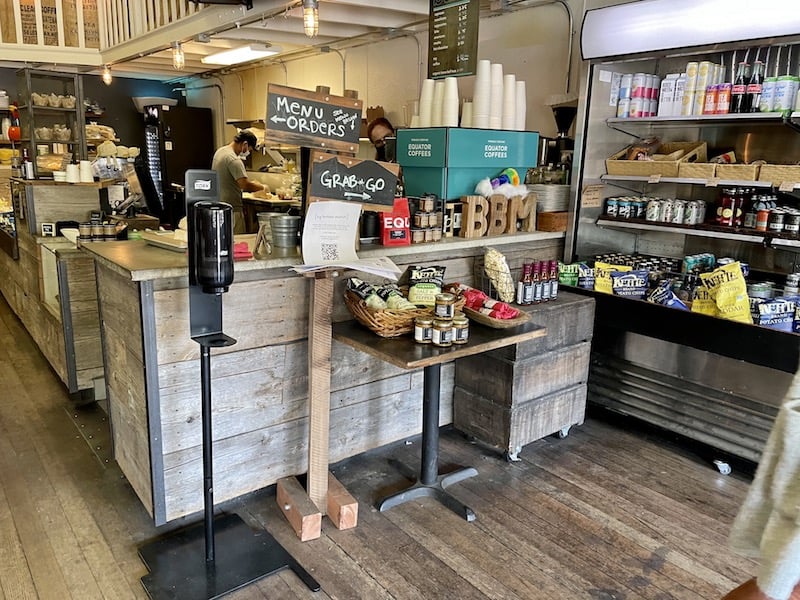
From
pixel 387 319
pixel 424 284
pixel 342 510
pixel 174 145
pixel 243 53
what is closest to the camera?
pixel 387 319

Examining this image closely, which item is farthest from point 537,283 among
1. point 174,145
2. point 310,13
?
point 174,145

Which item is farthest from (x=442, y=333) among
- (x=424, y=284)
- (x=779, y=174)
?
(x=779, y=174)

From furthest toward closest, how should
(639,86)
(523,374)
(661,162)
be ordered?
(639,86)
(661,162)
(523,374)

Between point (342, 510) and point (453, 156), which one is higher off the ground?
point (453, 156)

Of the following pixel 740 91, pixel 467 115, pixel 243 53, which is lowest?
pixel 467 115

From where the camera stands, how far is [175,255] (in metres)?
2.51

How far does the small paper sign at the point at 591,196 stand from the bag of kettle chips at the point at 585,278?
1.20 feet

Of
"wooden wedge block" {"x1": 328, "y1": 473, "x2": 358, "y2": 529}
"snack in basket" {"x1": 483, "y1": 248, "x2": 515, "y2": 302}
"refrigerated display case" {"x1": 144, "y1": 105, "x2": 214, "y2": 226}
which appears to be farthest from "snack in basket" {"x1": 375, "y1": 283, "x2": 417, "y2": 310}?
"refrigerated display case" {"x1": 144, "y1": 105, "x2": 214, "y2": 226}

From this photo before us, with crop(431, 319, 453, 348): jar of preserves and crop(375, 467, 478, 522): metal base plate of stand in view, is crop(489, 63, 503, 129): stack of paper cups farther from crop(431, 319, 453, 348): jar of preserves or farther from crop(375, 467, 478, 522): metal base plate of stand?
crop(375, 467, 478, 522): metal base plate of stand

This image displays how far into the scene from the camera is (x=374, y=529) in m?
2.58

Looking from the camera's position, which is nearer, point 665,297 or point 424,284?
point 424,284

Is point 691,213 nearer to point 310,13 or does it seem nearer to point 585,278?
point 585,278

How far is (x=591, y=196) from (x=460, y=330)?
161 centimetres

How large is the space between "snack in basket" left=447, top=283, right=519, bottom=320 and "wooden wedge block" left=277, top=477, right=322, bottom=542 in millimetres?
1037
